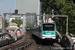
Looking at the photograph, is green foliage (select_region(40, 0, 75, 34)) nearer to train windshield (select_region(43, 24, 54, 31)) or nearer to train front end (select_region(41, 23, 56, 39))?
train windshield (select_region(43, 24, 54, 31))

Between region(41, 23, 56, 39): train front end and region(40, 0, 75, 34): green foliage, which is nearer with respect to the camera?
region(41, 23, 56, 39): train front end

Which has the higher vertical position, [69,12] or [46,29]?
[69,12]

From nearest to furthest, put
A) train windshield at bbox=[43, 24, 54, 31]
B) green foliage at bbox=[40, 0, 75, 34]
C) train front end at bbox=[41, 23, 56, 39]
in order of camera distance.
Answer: train front end at bbox=[41, 23, 56, 39] → train windshield at bbox=[43, 24, 54, 31] → green foliage at bbox=[40, 0, 75, 34]

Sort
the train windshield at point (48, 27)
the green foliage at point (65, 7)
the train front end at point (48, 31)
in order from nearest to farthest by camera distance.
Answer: the train front end at point (48, 31), the train windshield at point (48, 27), the green foliage at point (65, 7)

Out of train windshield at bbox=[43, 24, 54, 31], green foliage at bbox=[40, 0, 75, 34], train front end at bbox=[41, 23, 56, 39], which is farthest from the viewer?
green foliage at bbox=[40, 0, 75, 34]

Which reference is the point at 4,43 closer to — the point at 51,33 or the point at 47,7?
the point at 51,33

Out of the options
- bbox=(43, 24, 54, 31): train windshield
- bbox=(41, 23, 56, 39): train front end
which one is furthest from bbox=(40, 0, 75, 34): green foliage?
bbox=(41, 23, 56, 39): train front end

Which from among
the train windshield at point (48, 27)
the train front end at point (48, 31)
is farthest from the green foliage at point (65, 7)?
the train front end at point (48, 31)

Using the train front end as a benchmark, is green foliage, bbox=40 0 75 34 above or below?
above

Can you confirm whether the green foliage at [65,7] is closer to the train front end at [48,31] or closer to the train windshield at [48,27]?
the train windshield at [48,27]

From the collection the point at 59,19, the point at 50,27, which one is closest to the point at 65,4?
the point at 59,19

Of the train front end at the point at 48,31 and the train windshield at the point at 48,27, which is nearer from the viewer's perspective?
the train front end at the point at 48,31

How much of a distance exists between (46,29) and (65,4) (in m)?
7.85

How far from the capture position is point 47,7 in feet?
99.0
